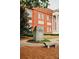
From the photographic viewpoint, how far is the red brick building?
5.59 ft

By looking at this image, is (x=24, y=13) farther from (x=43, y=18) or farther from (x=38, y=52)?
(x=38, y=52)

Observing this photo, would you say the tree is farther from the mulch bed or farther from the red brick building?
the mulch bed

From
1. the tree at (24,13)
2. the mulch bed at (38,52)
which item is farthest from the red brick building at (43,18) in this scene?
the mulch bed at (38,52)

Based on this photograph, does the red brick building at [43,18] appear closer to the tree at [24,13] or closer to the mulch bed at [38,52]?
the tree at [24,13]

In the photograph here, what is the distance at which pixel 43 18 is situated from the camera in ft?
5.63

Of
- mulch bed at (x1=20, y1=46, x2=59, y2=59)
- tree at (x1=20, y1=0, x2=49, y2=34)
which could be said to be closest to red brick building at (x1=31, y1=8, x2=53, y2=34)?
tree at (x1=20, y1=0, x2=49, y2=34)

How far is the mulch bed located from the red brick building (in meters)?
0.22

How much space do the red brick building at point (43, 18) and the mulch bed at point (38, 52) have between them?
0.22 metres

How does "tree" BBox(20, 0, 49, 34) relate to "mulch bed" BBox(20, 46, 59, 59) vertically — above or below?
above

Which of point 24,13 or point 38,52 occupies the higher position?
point 24,13

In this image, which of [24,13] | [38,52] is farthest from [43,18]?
[38,52]

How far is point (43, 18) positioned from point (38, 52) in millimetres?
409

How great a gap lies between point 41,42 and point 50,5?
454mm
